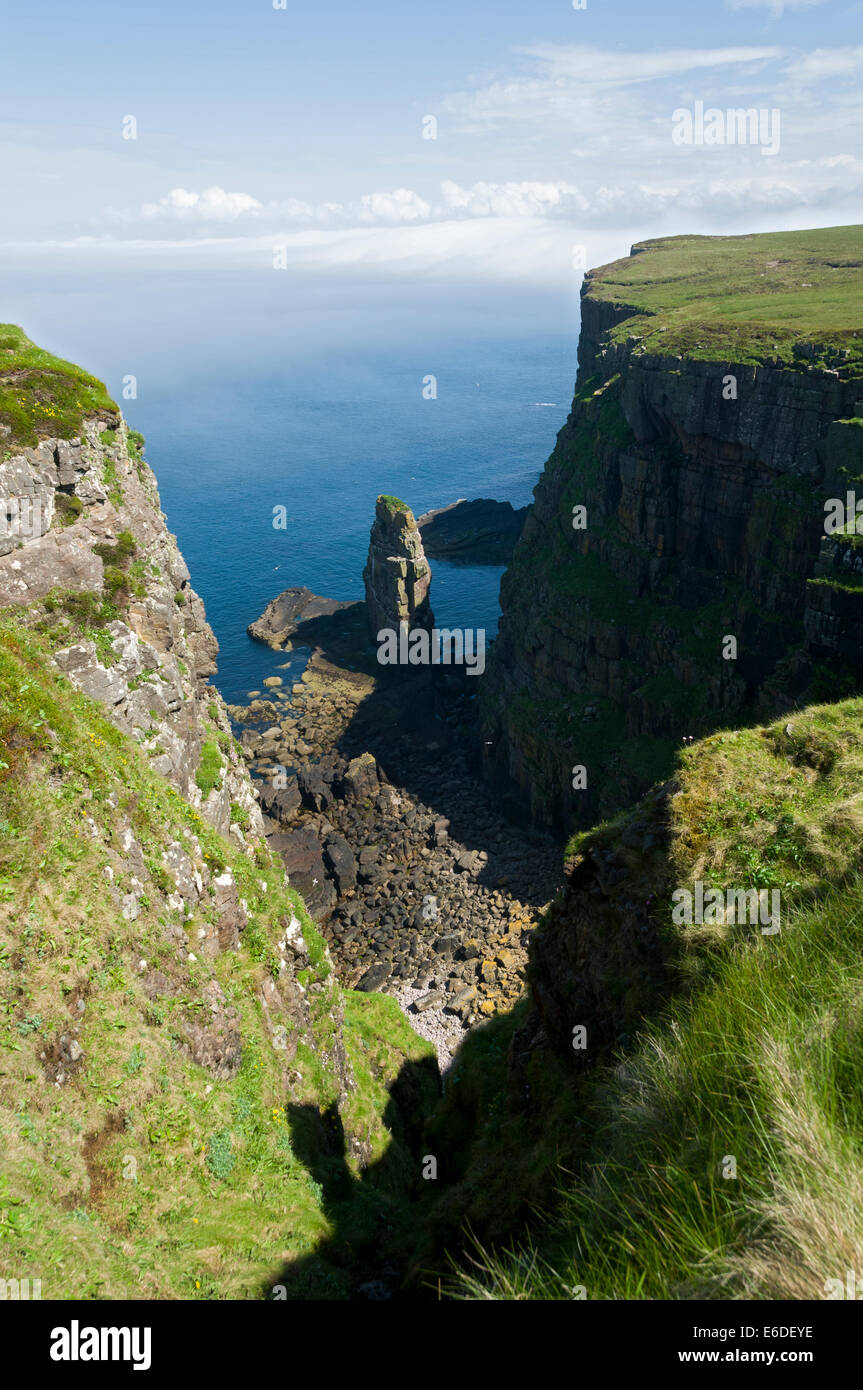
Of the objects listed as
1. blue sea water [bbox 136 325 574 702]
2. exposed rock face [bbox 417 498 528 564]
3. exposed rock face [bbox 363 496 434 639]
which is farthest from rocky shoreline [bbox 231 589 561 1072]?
exposed rock face [bbox 417 498 528 564]

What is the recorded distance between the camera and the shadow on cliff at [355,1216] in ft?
51.2

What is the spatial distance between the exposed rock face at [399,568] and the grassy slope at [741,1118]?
7192cm

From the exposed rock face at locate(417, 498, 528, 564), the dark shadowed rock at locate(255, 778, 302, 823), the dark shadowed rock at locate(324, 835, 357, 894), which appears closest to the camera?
the dark shadowed rock at locate(324, 835, 357, 894)

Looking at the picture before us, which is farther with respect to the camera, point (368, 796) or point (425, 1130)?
point (368, 796)

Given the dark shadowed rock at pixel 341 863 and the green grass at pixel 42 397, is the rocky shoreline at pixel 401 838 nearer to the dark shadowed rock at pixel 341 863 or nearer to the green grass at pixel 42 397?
the dark shadowed rock at pixel 341 863

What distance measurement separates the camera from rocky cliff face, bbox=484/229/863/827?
46.4 m

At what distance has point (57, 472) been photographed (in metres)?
26.6

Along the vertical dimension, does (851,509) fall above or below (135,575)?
above

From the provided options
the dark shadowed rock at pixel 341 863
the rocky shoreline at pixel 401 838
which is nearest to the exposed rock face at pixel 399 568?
the rocky shoreline at pixel 401 838

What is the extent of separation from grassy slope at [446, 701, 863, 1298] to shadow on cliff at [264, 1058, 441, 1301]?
5275 millimetres

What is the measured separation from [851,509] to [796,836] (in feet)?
120

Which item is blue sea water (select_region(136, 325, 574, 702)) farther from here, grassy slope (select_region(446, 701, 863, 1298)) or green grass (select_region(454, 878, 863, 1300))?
green grass (select_region(454, 878, 863, 1300))

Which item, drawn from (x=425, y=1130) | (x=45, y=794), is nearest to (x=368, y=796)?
(x=425, y=1130)
